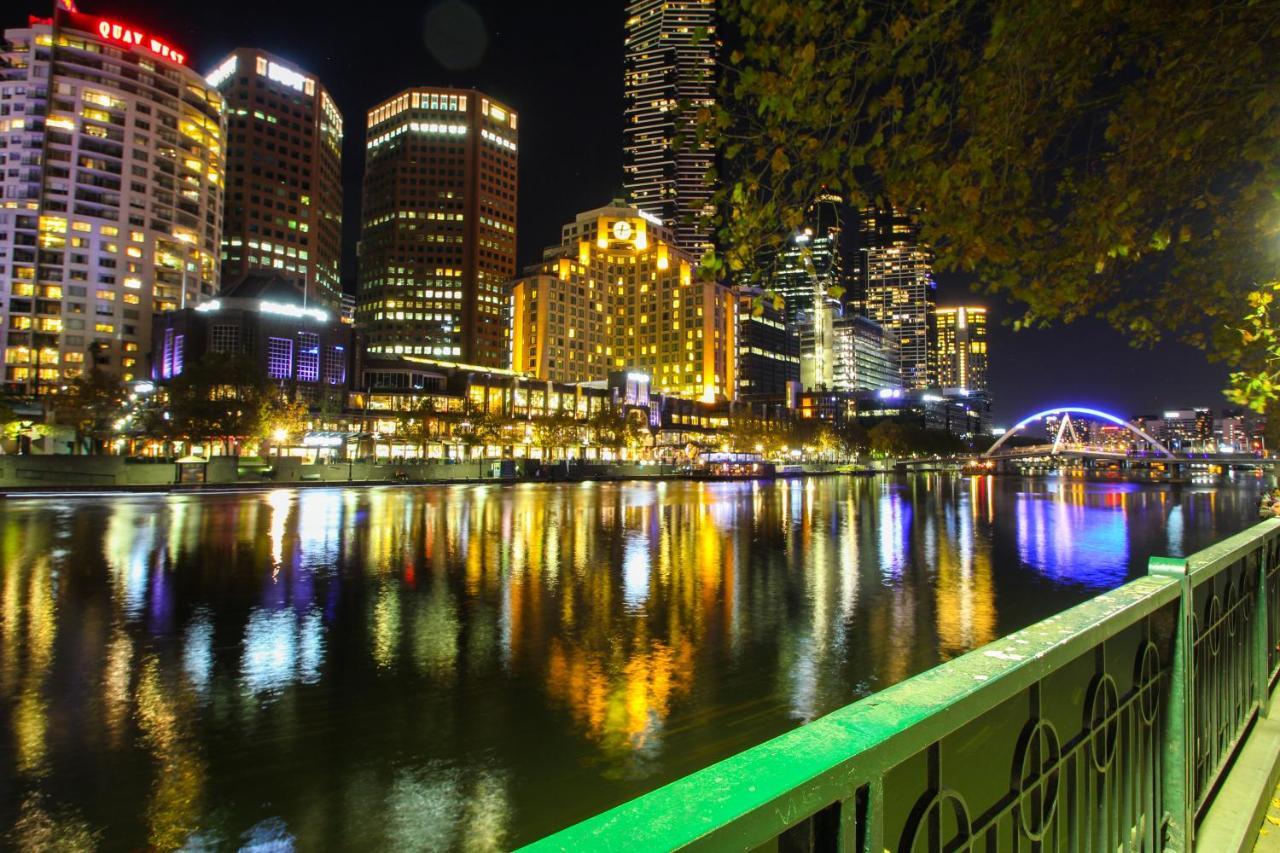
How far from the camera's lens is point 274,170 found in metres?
160

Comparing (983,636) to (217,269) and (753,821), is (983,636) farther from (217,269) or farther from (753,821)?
(217,269)

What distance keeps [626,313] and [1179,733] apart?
186 metres

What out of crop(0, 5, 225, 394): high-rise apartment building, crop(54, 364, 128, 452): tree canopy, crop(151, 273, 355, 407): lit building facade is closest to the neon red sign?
crop(0, 5, 225, 394): high-rise apartment building

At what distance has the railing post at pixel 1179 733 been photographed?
3.80m

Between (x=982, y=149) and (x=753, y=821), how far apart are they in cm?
607

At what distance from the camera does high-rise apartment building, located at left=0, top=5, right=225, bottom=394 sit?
10881cm

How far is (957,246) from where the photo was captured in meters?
7.23

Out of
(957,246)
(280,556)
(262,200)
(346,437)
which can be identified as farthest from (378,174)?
(957,246)

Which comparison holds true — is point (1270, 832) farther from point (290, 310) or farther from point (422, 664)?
point (290, 310)

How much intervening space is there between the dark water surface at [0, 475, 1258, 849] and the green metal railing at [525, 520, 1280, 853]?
4068 millimetres

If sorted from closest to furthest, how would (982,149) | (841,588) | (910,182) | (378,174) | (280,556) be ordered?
(982,149) < (910,182) < (841,588) < (280,556) < (378,174)

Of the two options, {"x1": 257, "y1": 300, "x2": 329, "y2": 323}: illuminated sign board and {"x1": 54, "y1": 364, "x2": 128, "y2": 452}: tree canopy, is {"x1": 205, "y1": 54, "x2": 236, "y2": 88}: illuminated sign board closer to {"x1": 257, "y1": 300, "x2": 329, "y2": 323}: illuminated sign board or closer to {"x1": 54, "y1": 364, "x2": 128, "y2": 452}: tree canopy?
{"x1": 257, "y1": 300, "x2": 329, "y2": 323}: illuminated sign board

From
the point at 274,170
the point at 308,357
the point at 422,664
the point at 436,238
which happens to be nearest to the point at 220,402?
the point at 308,357

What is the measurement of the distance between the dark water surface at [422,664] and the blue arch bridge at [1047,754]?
4.02 meters
